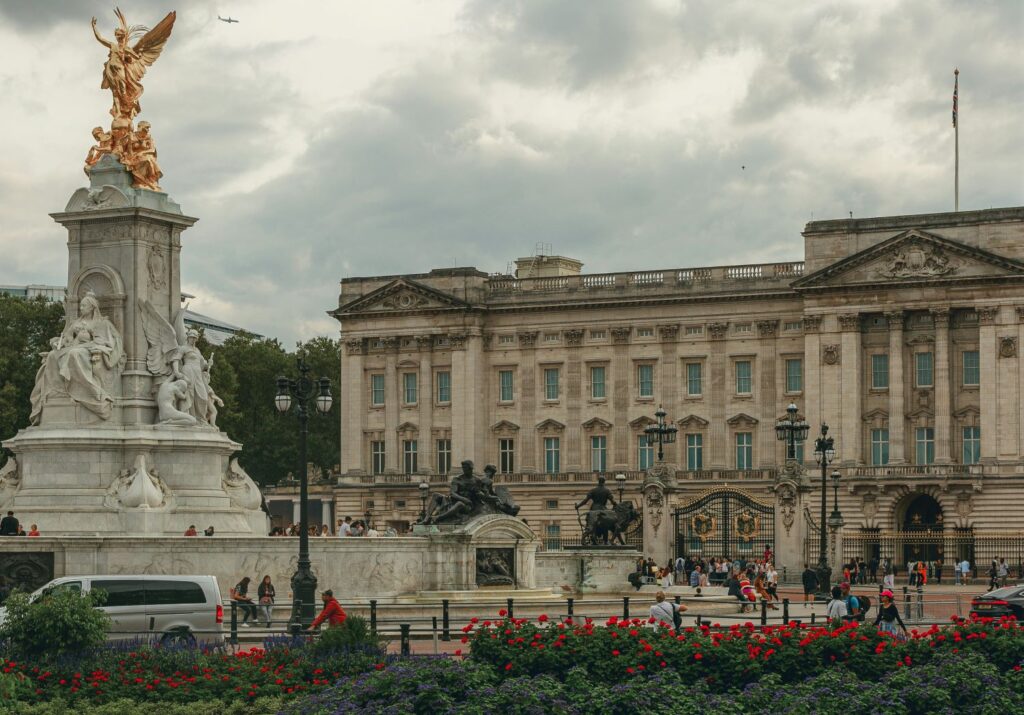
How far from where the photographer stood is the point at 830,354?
4122 inches

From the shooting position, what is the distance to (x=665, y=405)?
111m

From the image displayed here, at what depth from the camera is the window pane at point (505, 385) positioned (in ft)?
377

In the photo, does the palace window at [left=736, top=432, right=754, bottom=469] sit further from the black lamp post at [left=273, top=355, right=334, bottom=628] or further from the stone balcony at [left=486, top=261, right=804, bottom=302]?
the black lamp post at [left=273, top=355, right=334, bottom=628]

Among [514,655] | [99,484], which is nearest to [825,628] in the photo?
[514,655]

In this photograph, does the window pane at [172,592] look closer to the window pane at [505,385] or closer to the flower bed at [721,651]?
the flower bed at [721,651]

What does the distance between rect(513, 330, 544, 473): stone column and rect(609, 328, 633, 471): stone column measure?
180 inches

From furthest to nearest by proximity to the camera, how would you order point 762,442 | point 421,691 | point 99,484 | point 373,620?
point 762,442 → point 99,484 → point 373,620 → point 421,691

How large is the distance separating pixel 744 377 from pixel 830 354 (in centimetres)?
606

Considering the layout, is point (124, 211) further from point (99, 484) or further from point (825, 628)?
point (825, 628)

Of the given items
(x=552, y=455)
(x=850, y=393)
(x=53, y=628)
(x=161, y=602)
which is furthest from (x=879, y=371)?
(x=53, y=628)

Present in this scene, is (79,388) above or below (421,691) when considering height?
above

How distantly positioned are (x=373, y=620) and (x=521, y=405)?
80781mm

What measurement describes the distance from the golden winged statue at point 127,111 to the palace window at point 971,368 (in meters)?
60.6

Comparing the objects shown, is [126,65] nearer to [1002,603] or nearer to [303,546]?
[303,546]
